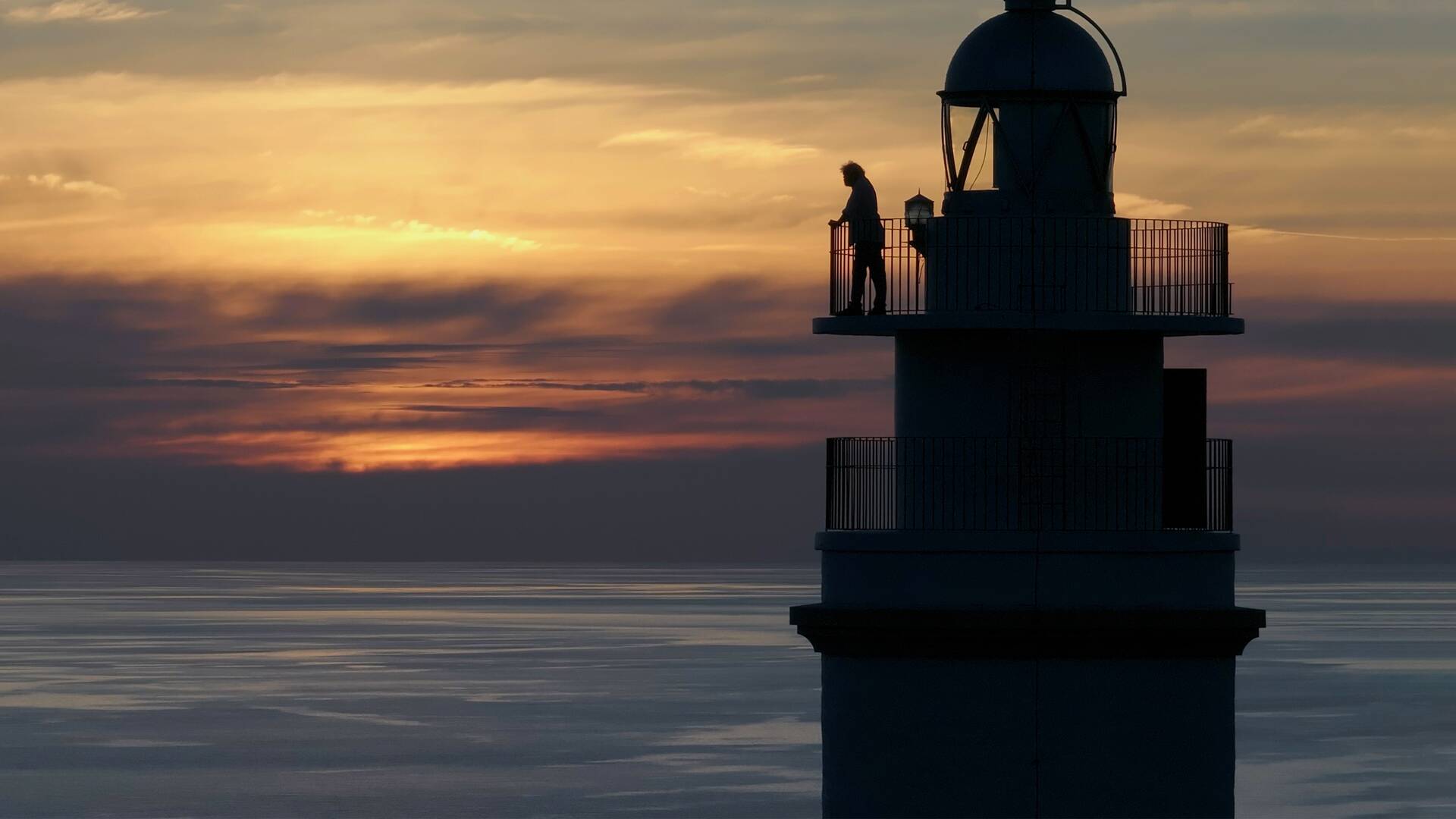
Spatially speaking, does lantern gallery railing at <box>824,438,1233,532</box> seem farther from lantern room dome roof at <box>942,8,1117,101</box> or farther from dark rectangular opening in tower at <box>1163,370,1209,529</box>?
lantern room dome roof at <box>942,8,1117,101</box>

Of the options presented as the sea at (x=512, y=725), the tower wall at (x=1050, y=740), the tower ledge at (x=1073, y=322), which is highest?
the tower ledge at (x=1073, y=322)

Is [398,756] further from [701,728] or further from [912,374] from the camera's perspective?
[912,374]

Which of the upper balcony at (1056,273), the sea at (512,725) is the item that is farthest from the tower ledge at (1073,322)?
the sea at (512,725)

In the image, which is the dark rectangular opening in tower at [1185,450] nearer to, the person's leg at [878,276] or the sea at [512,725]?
the person's leg at [878,276]

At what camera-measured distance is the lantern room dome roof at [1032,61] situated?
71.0 feet

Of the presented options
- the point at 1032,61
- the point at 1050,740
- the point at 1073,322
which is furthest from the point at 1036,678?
the point at 1032,61

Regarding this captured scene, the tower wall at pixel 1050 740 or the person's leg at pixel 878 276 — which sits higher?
the person's leg at pixel 878 276

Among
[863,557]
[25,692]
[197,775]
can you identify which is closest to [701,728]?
[197,775]

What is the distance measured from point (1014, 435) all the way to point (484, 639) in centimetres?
10678

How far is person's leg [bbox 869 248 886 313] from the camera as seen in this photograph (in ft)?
71.7

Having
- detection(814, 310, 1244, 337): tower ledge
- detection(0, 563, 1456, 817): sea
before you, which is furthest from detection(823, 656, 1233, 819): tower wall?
detection(0, 563, 1456, 817): sea

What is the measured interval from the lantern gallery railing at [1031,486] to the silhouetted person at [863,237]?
1.38 m

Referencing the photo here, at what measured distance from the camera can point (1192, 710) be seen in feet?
70.0

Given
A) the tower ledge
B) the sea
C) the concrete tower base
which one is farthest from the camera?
the sea
